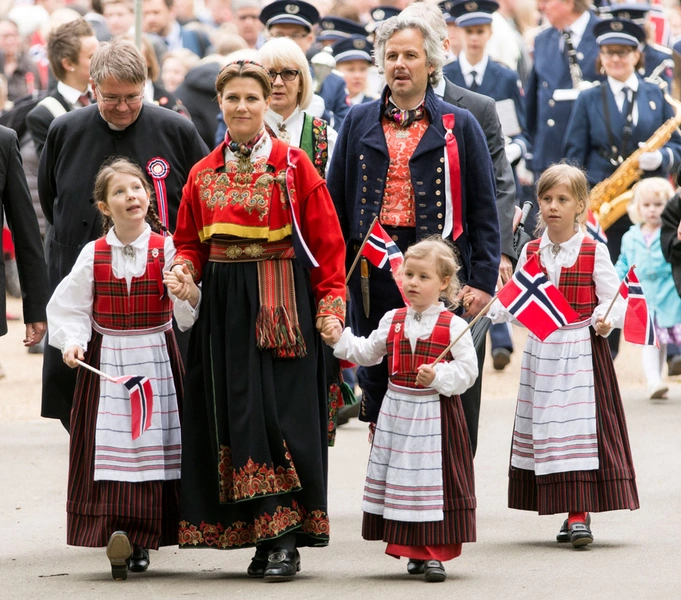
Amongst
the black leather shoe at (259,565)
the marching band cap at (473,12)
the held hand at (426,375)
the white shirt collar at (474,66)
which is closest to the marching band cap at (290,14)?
the white shirt collar at (474,66)

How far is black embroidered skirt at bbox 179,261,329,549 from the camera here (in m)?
6.60

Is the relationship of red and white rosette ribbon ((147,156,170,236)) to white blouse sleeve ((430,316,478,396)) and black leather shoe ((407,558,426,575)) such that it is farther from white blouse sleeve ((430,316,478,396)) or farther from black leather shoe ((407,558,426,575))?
black leather shoe ((407,558,426,575))

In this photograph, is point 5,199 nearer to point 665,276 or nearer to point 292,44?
point 292,44

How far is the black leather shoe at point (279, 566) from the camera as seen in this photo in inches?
259

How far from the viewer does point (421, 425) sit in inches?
263

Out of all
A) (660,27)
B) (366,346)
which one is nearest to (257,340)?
(366,346)

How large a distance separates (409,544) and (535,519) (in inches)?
60.8

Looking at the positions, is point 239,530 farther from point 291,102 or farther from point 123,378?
point 291,102

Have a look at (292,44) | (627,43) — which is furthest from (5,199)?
(627,43)

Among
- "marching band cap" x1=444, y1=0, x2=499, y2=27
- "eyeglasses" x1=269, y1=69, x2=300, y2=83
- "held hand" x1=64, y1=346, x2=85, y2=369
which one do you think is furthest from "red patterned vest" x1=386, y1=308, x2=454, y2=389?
"marching band cap" x1=444, y1=0, x2=499, y2=27

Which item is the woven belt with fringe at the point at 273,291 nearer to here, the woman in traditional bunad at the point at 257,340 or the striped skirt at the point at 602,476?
the woman in traditional bunad at the point at 257,340

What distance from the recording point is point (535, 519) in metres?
8.05

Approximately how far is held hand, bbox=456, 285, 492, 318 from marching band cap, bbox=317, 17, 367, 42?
787cm

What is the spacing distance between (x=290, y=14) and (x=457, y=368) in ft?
15.5
